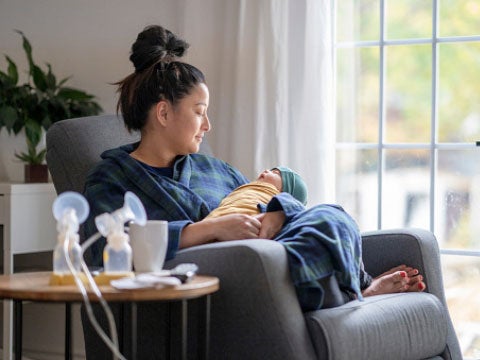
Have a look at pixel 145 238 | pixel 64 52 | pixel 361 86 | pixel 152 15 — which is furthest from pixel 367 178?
pixel 145 238

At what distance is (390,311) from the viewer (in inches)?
86.8

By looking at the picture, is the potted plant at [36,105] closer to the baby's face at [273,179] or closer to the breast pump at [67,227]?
the baby's face at [273,179]

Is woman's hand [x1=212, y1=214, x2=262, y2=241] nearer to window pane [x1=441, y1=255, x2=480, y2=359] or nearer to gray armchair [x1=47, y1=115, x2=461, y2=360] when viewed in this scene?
gray armchair [x1=47, y1=115, x2=461, y2=360]

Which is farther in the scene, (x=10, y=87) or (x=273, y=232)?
(x=10, y=87)

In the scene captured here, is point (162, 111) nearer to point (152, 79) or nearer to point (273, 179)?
point (152, 79)

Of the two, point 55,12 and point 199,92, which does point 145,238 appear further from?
point 55,12

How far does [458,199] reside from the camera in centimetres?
321

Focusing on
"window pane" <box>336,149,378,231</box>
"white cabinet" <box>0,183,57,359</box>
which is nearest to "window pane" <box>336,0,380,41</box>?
"window pane" <box>336,149,378,231</box>

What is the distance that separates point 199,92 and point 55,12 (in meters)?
1.47

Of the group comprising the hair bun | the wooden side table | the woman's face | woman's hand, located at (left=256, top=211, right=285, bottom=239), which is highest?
the hair bun

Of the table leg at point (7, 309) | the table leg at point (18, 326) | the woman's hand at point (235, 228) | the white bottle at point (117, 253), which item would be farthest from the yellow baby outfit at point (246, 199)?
the table leg at point (7, 309)

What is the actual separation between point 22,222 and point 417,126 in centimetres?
141

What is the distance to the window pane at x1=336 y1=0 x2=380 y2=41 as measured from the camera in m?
3.26

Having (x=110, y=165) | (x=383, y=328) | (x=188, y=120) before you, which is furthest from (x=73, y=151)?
(x=383, y=328)
